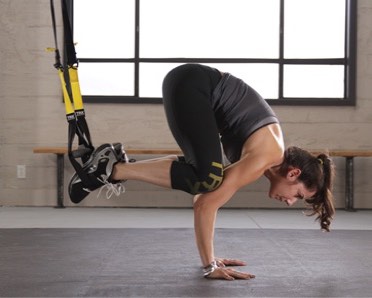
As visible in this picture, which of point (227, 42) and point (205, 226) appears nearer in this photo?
point (205, 226)

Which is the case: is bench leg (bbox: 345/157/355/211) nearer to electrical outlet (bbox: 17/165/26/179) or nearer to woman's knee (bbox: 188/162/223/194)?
electrical outlet (bbox: 17/165/26/179)

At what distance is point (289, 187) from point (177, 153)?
2.96m

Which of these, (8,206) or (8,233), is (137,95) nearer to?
(8,206)

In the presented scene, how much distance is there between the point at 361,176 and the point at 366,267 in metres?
3.05

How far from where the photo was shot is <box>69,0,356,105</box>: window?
A: 582cm

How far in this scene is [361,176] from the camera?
19.2ft

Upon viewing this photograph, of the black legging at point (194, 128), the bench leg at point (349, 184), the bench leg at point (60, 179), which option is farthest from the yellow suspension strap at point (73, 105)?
the bench leg at point (349, 184)

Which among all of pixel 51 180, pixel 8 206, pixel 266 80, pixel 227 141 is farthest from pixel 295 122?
pixel 227 141

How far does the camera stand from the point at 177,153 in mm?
5457

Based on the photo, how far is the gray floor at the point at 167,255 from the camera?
2.44 metres

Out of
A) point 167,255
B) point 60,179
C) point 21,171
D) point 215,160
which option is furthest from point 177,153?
point 215,160

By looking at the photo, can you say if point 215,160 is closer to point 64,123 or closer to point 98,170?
point 98,170

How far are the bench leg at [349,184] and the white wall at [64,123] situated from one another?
5.5 inches

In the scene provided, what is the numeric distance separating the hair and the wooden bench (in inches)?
112
